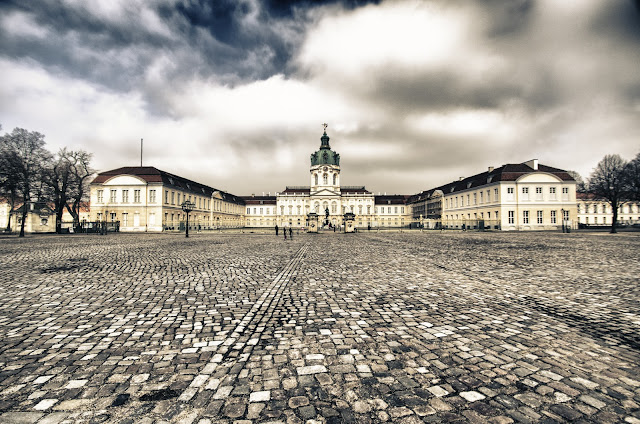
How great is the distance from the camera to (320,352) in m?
3.41

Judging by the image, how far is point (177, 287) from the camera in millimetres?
6703

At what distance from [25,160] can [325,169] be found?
7288 centimetres

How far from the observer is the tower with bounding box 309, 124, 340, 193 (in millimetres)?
97188

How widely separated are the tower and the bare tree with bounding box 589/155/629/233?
66.4 m

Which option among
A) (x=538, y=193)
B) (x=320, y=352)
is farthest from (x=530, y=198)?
(x=320, y=352)

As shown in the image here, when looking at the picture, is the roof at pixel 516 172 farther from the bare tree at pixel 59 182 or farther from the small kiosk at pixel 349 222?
the bare tree at pixel 59 182

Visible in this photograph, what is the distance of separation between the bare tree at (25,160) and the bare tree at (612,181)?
6687cm

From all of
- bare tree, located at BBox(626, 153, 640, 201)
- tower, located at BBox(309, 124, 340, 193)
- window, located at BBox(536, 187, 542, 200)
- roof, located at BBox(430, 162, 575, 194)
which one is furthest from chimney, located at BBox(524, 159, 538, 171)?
A: tower, located at BBox(309, 124, 340, 193)

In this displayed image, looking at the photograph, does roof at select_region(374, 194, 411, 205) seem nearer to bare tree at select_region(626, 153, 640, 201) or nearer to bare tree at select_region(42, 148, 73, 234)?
bare tree at select_region(626, 153, 640, 201)

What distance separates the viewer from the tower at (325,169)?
97188mm

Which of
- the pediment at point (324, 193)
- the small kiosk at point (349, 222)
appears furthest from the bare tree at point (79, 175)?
the pediment at point (324, 193)

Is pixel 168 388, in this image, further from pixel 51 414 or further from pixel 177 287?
pixel 177 287

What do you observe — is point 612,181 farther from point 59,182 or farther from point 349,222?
point 59,182

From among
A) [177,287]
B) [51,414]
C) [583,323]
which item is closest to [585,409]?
[583,323]
